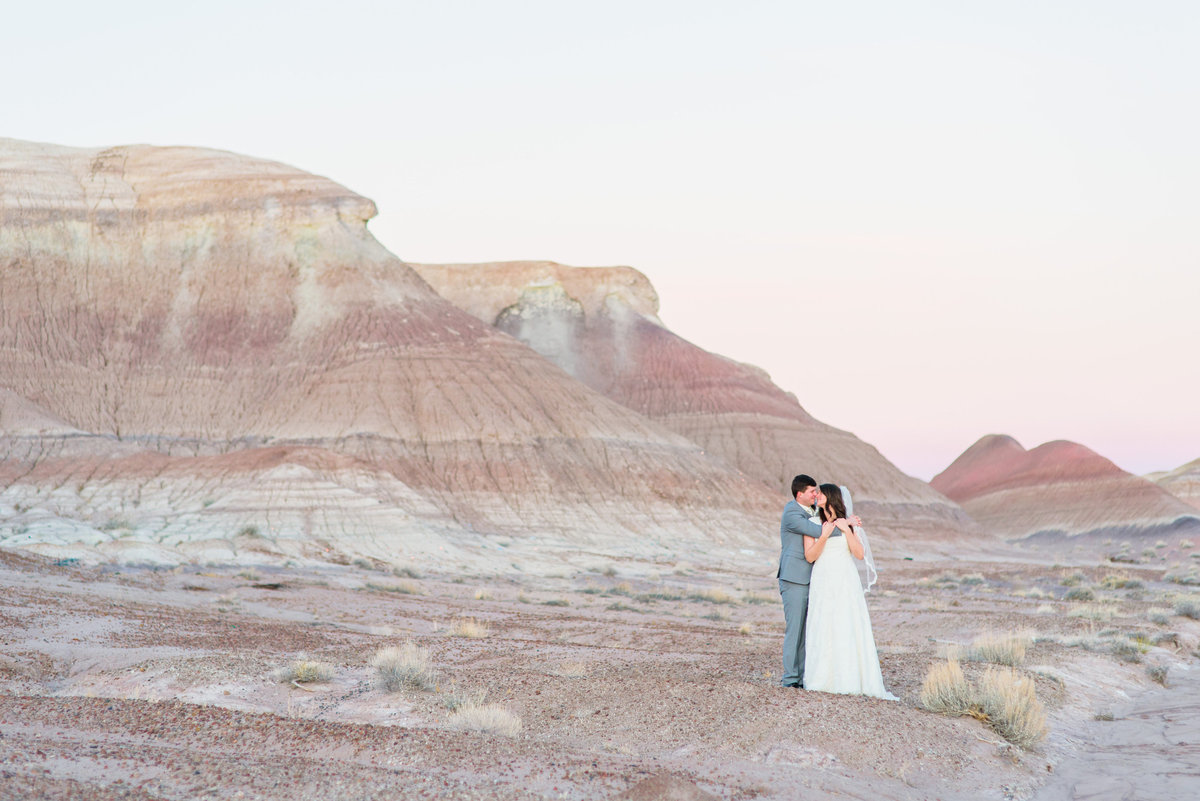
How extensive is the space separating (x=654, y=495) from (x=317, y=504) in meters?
20.8

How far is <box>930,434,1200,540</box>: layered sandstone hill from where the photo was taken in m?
78.9

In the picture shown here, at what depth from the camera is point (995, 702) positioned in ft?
31.6

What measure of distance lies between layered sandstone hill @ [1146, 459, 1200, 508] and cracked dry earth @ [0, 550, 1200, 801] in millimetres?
86890

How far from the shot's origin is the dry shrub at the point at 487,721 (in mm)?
8492

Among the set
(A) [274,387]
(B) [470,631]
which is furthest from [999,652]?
(A) [274,387]

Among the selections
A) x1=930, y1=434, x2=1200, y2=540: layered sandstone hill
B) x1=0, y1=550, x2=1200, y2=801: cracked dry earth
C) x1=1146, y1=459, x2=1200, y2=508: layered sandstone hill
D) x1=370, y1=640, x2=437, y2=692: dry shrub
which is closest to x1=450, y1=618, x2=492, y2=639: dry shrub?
x1=0, y1=550, x2=1200, y2=801: cracked dry earth

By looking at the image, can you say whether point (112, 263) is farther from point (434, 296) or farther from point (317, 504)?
point (317, 504)

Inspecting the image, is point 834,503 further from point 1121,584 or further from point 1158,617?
point 1121,584

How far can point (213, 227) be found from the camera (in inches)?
2542

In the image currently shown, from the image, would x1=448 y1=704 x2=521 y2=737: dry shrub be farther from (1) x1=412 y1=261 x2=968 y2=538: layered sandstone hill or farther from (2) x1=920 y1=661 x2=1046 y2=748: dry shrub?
(1) x1=412 y1=261 x2=968 y2=538: layered sandstone hill

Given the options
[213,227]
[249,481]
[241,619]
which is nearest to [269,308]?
[213,227]

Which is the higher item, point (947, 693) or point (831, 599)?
point (831, 599)

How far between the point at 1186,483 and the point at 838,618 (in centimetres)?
10286

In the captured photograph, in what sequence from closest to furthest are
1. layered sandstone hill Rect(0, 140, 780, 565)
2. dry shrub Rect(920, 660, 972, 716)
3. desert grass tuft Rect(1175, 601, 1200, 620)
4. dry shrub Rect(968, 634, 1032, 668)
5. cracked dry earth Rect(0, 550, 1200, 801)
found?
cracked dry earth Rect(0, 550, 1200, 801), dry shrub Rect(920, 660, 972, 716), dry shrub Rect(968, 634, 1032, 668), desert grass tuft Rect(1175, 601, 1200, 620), layered sandstone hill Rect(0, 140, 780, 565)
